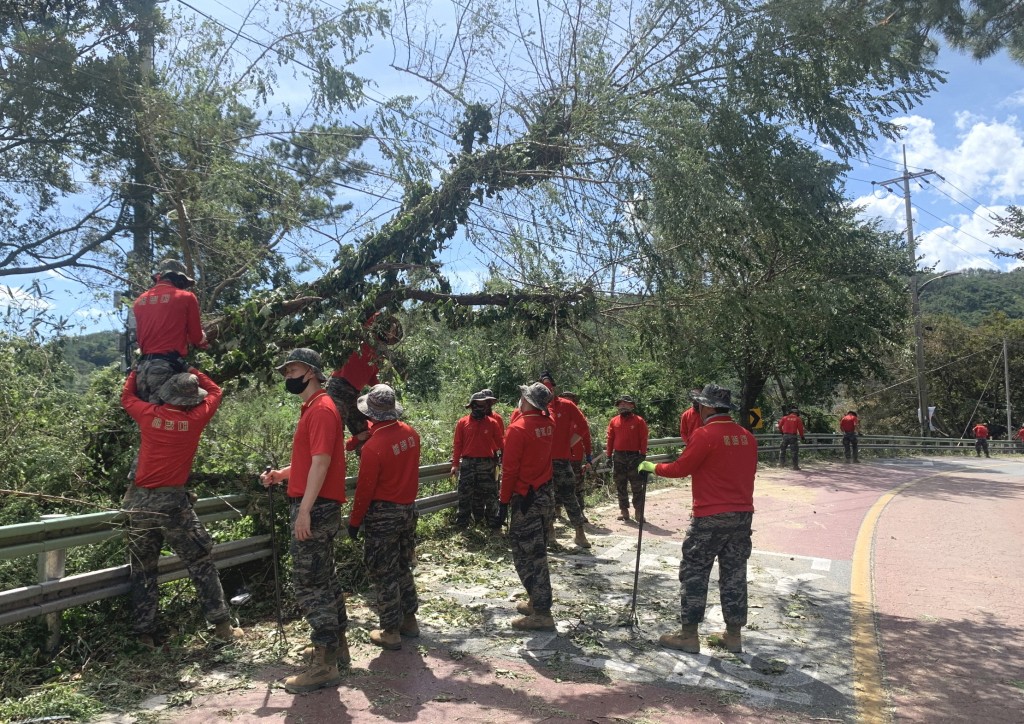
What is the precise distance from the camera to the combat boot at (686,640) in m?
5.70

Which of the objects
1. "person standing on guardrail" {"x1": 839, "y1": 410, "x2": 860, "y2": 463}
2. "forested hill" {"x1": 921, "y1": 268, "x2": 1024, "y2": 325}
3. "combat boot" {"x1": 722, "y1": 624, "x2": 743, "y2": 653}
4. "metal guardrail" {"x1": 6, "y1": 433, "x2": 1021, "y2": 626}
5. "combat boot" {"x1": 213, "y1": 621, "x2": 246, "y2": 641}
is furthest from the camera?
"forested hill" {"x1": 921, "y1": 268, "x2": 1024, "y2": 325}

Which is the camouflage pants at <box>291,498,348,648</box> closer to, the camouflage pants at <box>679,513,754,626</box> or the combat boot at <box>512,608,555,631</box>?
the combat boot at <box>512,608,555,631</box>

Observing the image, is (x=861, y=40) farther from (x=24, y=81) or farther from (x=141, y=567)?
(x=24, y=81)

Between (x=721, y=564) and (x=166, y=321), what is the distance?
453 cm

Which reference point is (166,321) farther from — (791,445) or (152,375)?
(791,445)

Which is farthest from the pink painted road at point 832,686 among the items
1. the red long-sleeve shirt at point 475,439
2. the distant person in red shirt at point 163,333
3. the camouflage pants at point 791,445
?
the camouflage pants at point 791,445

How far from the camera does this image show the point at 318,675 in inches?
189

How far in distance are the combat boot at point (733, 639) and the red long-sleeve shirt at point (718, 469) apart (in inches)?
33.5

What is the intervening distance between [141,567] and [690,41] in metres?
6.56

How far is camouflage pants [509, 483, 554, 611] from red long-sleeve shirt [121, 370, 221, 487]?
255 cm

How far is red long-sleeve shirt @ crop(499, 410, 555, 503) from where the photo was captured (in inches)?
252

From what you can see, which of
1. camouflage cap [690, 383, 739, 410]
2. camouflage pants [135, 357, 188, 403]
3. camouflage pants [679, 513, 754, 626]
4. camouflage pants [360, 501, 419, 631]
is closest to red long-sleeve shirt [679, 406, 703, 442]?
camouflage cap [690, 383, 739, 410]

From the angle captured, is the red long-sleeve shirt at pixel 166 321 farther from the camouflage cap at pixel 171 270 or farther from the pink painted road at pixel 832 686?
the pink painted road at pixel 832 686

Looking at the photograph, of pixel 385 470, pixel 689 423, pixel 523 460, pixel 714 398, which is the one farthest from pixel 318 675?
pixel 689 423
